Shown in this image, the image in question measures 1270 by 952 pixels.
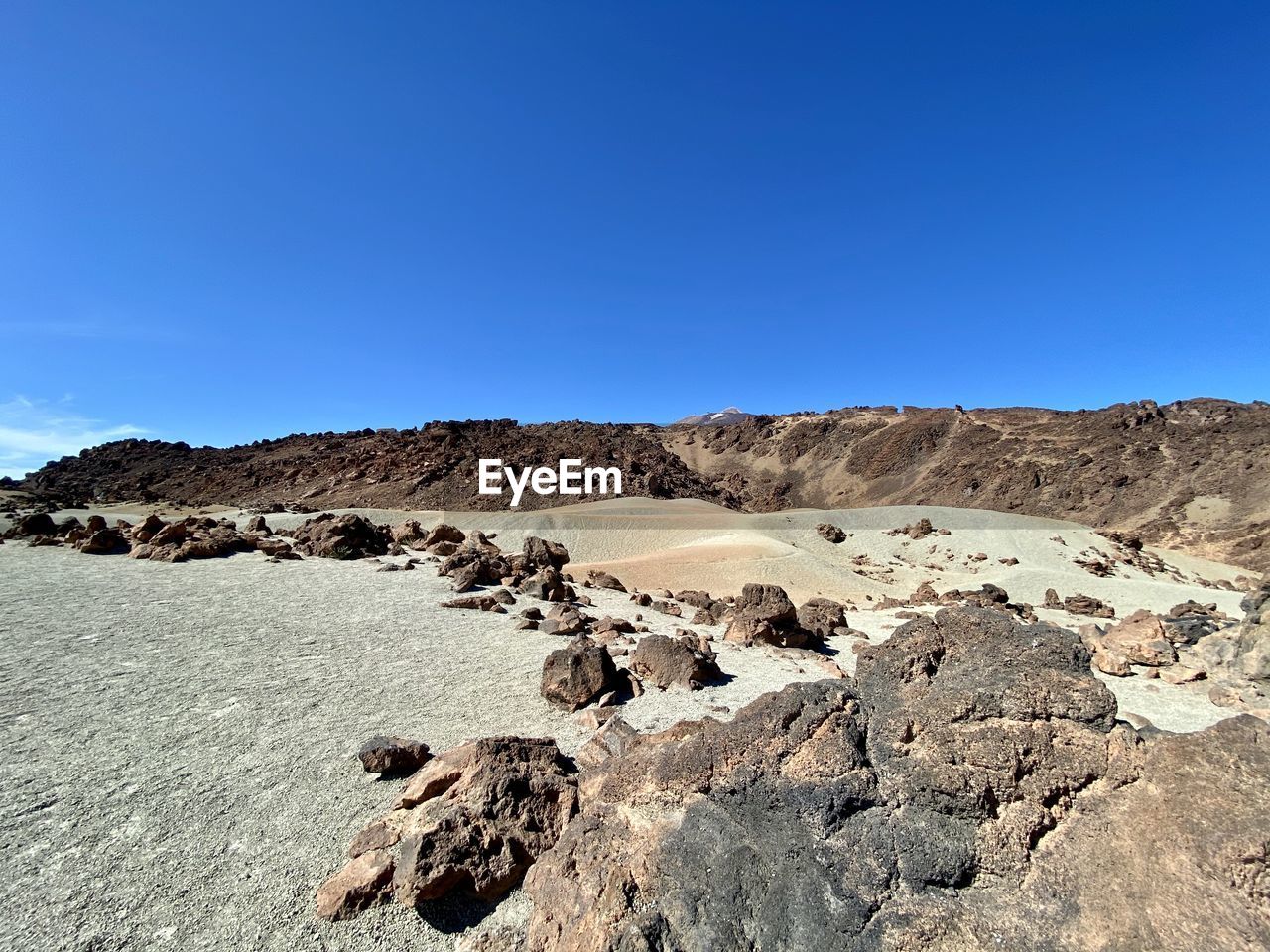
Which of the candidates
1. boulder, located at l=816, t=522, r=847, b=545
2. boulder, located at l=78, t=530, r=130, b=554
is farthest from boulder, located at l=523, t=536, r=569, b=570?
boulder, located at l=816, t=522, r=847, b=545

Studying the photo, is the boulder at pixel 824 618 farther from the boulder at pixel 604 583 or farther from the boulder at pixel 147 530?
the boulder at pixel 147 530

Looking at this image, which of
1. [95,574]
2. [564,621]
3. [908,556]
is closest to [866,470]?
[908,556]

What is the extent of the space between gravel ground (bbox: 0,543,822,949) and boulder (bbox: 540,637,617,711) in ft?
0.84

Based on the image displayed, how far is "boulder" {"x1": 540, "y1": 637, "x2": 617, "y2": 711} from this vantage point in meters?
6.17

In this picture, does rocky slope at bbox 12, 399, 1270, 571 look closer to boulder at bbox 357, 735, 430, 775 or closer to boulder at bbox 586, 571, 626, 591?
boulder at bbox 586, 571, 626, 591

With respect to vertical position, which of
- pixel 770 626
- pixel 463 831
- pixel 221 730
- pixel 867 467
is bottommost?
pixel 770 626

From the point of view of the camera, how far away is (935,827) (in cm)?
244

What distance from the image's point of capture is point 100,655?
6.50 m

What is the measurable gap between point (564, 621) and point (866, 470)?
45729 millimetres

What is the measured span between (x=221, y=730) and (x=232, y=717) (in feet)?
0.96

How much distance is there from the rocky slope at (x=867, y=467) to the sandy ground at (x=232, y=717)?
24108 mm

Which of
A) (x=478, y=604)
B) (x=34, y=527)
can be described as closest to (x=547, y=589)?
(x=478, y=604)

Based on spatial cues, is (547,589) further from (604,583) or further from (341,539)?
(341,539)

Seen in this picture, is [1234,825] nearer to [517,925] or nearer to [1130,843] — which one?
[1130,843]
